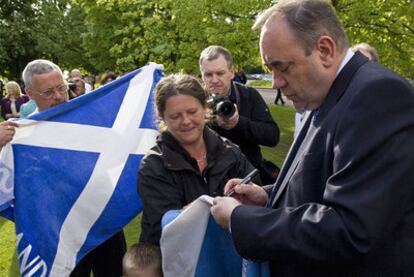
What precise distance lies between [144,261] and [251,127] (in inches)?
53.2

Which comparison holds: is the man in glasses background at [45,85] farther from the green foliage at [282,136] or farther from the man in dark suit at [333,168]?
the green foliage at [282,136]

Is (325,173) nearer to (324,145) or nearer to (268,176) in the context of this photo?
(324,145)

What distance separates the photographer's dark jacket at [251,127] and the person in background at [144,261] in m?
1.23

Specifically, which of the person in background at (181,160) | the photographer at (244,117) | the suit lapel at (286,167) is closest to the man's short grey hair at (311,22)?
the suit lapel at (286,167)

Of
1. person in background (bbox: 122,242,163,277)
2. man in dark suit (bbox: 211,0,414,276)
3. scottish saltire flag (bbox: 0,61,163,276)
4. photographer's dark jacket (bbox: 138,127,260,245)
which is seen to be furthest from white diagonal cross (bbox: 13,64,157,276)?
man in dark suit (bbox: 211,0,414,276)

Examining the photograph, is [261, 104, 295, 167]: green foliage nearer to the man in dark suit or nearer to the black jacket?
the black jacket

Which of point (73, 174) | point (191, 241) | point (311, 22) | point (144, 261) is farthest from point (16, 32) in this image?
point (311, 22)

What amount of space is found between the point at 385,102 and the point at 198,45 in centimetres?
1010

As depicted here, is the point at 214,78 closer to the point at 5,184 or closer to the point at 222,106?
the point at 222,106

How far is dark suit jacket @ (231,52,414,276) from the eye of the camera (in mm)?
1434

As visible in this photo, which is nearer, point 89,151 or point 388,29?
point 89,151

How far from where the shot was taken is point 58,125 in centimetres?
352

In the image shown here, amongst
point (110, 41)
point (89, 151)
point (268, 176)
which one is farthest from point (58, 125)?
point (110, 41)

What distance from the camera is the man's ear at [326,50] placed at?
64.4 inches
